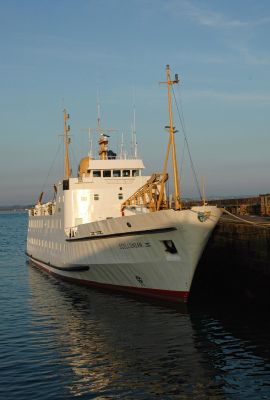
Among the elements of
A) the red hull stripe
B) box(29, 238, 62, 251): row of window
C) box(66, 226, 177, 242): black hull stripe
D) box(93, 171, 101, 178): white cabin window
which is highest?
box(93, 171, 101, 178): white cabin window

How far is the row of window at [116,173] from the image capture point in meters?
31.6

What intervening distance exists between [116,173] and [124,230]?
9.26m

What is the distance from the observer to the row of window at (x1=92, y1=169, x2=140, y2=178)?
104 ft

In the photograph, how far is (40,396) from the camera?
12219 mm

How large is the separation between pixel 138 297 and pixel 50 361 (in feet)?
30.6

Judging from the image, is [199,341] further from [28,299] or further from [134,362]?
[28,299]

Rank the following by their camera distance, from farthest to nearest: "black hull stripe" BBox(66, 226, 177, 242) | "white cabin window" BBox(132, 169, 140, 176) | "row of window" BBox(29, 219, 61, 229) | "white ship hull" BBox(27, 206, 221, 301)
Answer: "row of window" BBox(29, 219, 61, 229), "white cabin window" BBox(132, 169, 140, 176), "black hull stripe" BBox(66, 226, 177, 242), "white ship hull" BBox(27, 206, 221, 301)

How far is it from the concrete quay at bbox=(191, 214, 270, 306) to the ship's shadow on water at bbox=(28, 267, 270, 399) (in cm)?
232

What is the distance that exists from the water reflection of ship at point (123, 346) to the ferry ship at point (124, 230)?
1436 millimetres

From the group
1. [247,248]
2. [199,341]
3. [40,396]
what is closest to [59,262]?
[247,248]

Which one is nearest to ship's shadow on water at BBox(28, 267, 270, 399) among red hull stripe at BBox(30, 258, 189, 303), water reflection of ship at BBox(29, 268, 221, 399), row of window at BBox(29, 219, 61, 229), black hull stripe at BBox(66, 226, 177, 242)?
water reflection of ship at BBox(29, 268, 221, 399)

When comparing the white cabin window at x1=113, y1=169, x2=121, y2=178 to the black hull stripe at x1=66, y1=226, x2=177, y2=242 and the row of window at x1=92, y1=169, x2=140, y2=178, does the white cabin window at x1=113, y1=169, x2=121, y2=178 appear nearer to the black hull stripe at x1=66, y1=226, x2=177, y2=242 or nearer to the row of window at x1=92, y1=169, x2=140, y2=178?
the row of window at x1=92, y1=169, x2=140, y2=178

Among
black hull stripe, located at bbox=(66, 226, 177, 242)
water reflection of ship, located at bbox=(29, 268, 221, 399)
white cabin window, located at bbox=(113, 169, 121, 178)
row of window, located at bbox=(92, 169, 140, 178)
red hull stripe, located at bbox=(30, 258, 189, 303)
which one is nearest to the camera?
water reflection of ship, located at bbox=(29, 268, 221, 399)

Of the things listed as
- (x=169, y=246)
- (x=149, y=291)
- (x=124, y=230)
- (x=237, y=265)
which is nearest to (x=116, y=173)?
(x=124, y=230)
